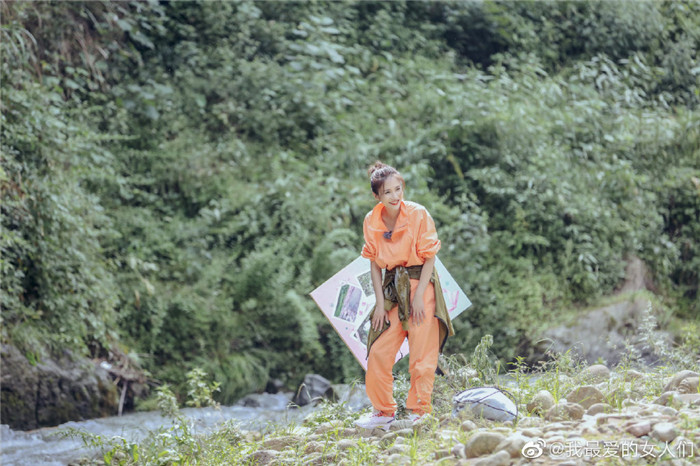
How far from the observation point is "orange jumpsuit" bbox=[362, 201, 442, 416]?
4.11 metres

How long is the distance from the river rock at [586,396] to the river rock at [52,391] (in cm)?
437

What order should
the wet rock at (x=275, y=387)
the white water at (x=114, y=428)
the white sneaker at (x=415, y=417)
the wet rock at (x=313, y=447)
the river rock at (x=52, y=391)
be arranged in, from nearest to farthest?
the white sneaker at (x=415, y=417) → the wet rock at (x=313, y=447) → the white water at (x=114, y=428) → the river rock at (x=52, y=391) → the wet rock at (x=275, y=387)

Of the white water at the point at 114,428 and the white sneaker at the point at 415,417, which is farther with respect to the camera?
the white water at the point at 114,428

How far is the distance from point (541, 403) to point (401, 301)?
891 millimetres

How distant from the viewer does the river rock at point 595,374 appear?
440cm

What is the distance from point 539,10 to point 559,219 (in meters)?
5.14

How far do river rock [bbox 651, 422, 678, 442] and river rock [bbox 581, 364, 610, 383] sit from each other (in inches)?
51.1

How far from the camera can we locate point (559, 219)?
881 cm

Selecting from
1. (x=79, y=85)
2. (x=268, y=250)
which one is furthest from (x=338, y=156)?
(x=79, y=85)

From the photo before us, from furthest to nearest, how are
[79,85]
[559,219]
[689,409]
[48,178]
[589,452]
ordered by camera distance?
[79,85]
[559,219]
[48,178]
[689,409]
[589,452]

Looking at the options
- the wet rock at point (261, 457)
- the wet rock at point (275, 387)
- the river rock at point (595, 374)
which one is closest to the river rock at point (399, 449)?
the wet rock at point (261, 457)

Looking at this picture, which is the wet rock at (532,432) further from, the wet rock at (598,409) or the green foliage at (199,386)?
the green foliage at (199,386)

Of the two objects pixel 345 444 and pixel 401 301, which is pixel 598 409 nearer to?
pixel 401 301

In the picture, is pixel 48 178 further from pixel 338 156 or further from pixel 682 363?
pixel 682 363
